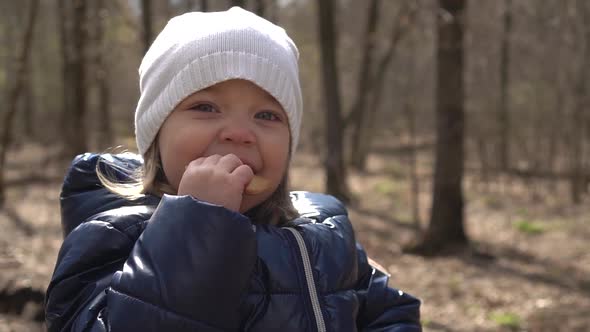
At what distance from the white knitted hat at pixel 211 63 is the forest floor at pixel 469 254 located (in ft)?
7.28

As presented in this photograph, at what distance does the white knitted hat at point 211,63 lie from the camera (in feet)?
5.66

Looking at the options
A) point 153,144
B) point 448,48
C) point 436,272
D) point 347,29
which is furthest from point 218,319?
point 347,29

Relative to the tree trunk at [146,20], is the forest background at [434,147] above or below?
below

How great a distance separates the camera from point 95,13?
1745 cm

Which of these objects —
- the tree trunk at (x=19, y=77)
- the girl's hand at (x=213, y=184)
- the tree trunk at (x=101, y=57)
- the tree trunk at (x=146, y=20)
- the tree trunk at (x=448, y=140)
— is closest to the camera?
the girl's hand at (x=213, y=184)

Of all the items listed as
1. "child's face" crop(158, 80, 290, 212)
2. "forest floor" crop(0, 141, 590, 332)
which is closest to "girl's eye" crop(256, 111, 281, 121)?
"child's face" crop(158, 80, 290, 212)

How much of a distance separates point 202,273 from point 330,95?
11467mm

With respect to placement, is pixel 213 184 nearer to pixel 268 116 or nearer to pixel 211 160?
pixel 211 160

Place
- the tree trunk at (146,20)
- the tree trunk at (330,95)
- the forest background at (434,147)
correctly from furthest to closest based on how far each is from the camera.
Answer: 1. the tree trunk at (330,95)
2. the tree trunk at (146,20)
3. the forest background at (434,147)

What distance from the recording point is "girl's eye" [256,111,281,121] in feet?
5.85

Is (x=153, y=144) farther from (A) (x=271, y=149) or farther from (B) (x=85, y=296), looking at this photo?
(B) (x=85, y=296)

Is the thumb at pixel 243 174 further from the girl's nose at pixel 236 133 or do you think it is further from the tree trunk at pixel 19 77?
the tree trunk at pixel 19 77

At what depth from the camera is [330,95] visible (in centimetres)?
1276

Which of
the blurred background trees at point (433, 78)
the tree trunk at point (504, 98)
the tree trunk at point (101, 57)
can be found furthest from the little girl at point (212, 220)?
the tree trunk at point (504, 98)
